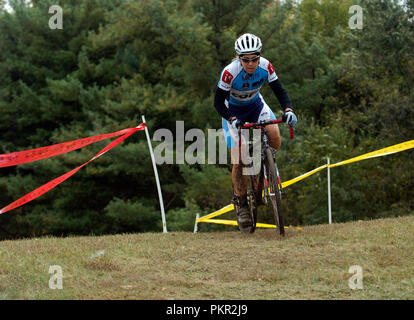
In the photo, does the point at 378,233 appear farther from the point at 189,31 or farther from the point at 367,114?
the point at 189,31

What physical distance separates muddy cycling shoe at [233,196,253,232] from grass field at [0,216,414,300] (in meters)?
0.30

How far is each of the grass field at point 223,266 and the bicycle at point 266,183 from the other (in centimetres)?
32

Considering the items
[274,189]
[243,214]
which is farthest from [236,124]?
[243,214]

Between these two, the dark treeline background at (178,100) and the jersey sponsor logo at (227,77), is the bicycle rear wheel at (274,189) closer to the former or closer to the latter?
the jersey sponsor logo at (227,77)

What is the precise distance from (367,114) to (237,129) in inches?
572

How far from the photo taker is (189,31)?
76.1ft

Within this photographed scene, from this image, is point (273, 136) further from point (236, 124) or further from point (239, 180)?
point (239, 180)

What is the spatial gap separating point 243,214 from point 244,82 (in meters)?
1.87

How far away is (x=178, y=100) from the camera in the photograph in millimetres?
26438

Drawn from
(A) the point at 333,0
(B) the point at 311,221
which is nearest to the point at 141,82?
(B) the point at 311,221

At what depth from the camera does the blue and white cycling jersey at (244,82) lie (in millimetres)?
6656

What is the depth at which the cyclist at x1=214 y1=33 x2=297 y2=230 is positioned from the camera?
645 centimetres

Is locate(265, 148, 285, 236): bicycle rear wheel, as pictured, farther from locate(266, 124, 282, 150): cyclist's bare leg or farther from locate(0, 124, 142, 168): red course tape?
locate(0, 124, 142, 168): red course tape

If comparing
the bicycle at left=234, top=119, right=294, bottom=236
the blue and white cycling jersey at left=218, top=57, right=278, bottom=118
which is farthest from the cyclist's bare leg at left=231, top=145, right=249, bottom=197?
the blue and white cycling jersey at left=218, top=57, right=278, bottom=118
